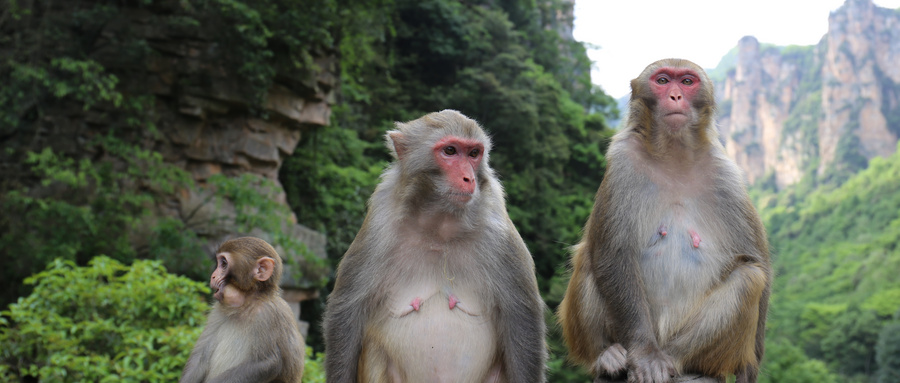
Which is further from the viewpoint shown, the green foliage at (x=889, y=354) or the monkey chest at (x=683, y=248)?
the green foliage at (x=889, y=354)

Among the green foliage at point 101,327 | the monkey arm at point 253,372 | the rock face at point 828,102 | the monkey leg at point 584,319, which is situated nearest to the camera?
the monkey leg at point 584,319

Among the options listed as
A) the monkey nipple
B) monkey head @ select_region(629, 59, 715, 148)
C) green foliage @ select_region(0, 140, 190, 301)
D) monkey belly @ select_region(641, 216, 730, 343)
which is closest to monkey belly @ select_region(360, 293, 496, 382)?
monkey belly @ select_region(641, 216, 730, 343)

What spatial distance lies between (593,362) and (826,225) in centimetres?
4922

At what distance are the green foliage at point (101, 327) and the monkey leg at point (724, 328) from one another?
135 inches

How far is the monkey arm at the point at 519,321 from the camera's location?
8.64 feet


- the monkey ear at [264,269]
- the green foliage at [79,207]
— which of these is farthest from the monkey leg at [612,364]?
the green foliage at [79,207]

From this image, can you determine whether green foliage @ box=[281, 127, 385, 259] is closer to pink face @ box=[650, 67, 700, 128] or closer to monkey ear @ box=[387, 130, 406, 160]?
monkey ear @ box=[387, 130, 406, 160]

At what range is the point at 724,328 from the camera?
2.61 meters

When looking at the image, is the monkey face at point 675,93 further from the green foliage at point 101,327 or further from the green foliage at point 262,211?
the green foliage at point 262,211

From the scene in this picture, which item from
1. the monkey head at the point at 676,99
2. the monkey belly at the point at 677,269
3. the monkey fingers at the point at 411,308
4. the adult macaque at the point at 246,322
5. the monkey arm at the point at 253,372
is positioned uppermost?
the monkey head at the point at 676,99

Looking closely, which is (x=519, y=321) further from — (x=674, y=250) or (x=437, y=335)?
(x=674, y=250)

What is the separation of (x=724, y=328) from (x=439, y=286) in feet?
3.49

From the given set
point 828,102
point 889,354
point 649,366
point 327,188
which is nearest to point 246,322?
point 649,366

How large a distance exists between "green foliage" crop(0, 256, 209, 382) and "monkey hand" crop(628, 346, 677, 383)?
3.30 meters
